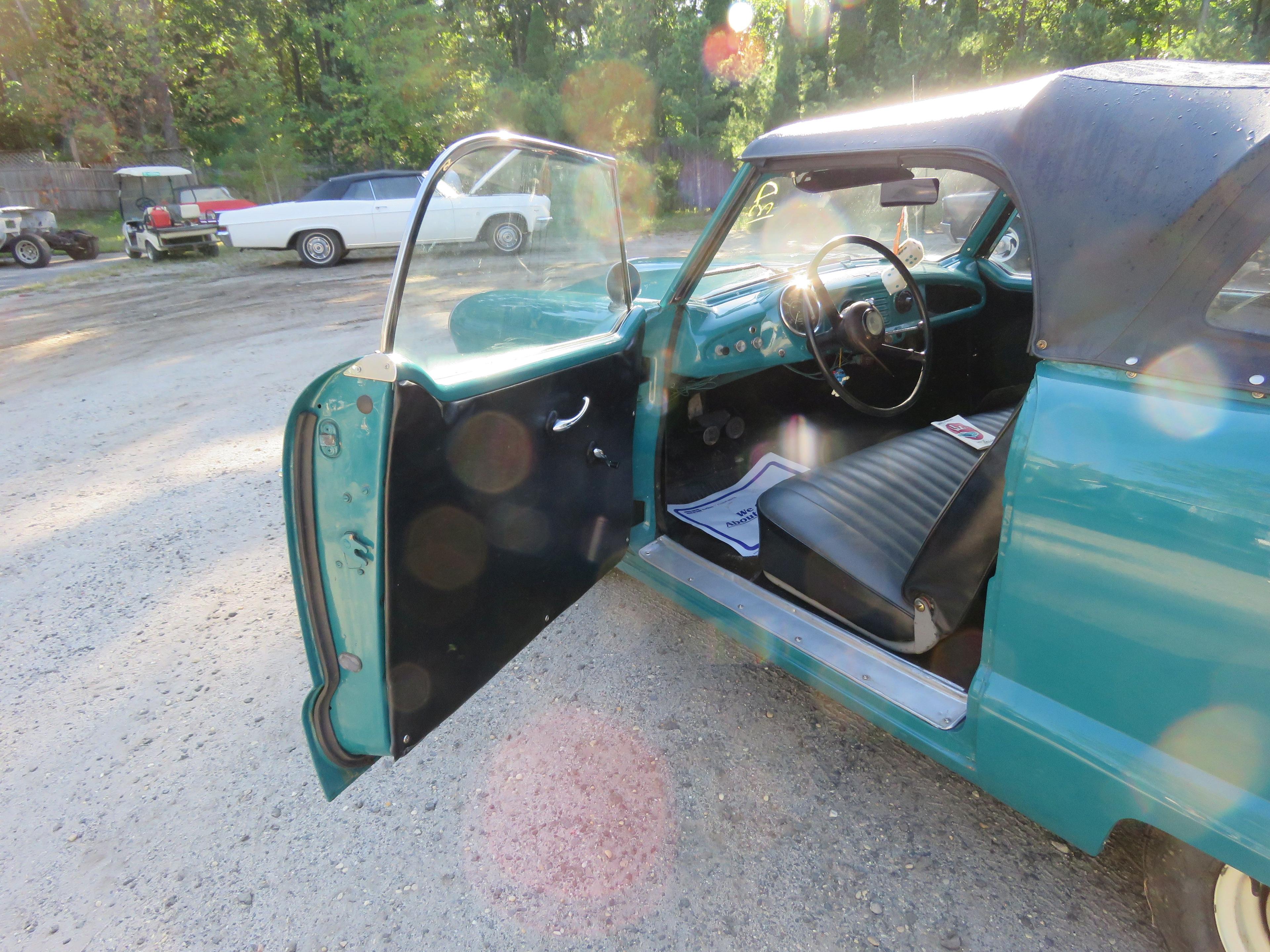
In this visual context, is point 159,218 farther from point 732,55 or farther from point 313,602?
point 313,602

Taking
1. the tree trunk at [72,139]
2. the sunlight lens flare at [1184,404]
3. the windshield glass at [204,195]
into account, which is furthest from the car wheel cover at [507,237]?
the tree trunk at [72,139]

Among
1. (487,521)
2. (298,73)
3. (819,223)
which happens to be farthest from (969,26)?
(298,73)

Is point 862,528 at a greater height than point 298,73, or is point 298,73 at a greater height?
point 298,73

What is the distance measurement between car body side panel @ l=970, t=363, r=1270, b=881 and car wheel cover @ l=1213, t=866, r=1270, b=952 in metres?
0.21

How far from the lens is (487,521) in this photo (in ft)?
5.86

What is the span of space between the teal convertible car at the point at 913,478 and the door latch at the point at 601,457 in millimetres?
10

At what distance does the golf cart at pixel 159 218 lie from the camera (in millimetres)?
13359

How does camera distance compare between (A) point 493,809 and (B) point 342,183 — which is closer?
(A) point 493,809

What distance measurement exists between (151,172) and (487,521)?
1796 centimetres

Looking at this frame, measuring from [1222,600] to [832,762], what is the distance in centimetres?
123

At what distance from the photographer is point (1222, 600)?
1.11 metres

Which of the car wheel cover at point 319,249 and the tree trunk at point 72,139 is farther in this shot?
the tree trunk at point 72,139

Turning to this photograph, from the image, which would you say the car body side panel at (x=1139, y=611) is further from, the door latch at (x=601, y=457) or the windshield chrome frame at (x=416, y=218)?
the windshield chrome frame at (x=416, y=218)

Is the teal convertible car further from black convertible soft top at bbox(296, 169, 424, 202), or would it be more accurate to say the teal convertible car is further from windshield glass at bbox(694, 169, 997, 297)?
black convertible soft top at bbox(296, 169, 424, 202)
